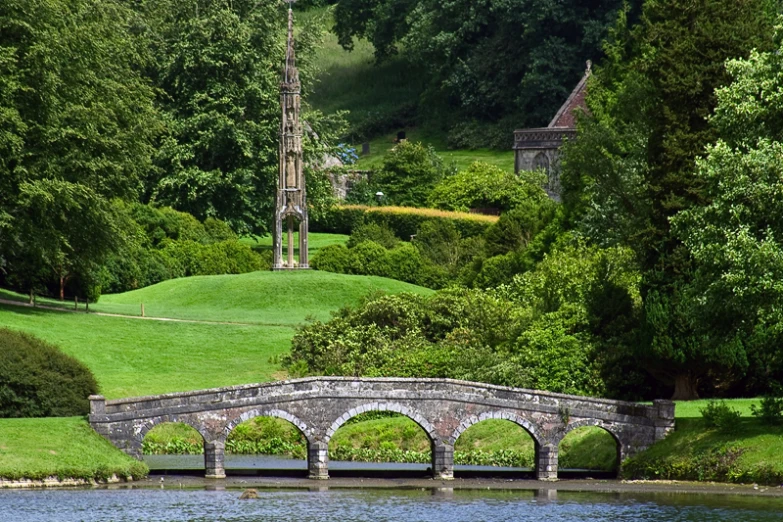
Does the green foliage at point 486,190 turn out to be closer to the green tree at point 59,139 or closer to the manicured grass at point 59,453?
the green tree at point 59,139

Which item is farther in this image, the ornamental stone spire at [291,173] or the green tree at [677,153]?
the ornamental stone spire at [291,173]

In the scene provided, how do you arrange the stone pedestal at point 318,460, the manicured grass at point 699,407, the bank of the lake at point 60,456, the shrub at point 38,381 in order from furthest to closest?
the manicured grass at point 699,407 → the shrub at point 38,381 → the stone pedestal at point 318,460 → the bank of the lake at point 60,456

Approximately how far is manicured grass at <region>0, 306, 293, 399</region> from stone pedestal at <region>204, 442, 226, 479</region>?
38.9 feet

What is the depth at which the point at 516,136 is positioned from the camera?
12475 cm

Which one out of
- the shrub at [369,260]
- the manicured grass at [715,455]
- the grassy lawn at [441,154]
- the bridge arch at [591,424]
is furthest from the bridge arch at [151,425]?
the grassy lawn at [441,154]

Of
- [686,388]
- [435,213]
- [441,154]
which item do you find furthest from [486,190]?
[686,388]

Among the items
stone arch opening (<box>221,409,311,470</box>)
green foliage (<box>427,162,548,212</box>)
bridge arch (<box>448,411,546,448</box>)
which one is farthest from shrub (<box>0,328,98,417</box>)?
green foliage (<box>427,162,548,212</box>)

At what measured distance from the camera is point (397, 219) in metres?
115

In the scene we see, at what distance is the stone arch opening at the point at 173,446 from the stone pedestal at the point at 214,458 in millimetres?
5274

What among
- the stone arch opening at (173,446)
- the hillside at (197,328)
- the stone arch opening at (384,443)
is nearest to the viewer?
the stone arch opening at (173,446)

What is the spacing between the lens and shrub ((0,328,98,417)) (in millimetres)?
67875

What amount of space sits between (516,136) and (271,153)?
18956 mm

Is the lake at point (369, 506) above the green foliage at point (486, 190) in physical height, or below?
below

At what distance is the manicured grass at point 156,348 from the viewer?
80.8 meters
